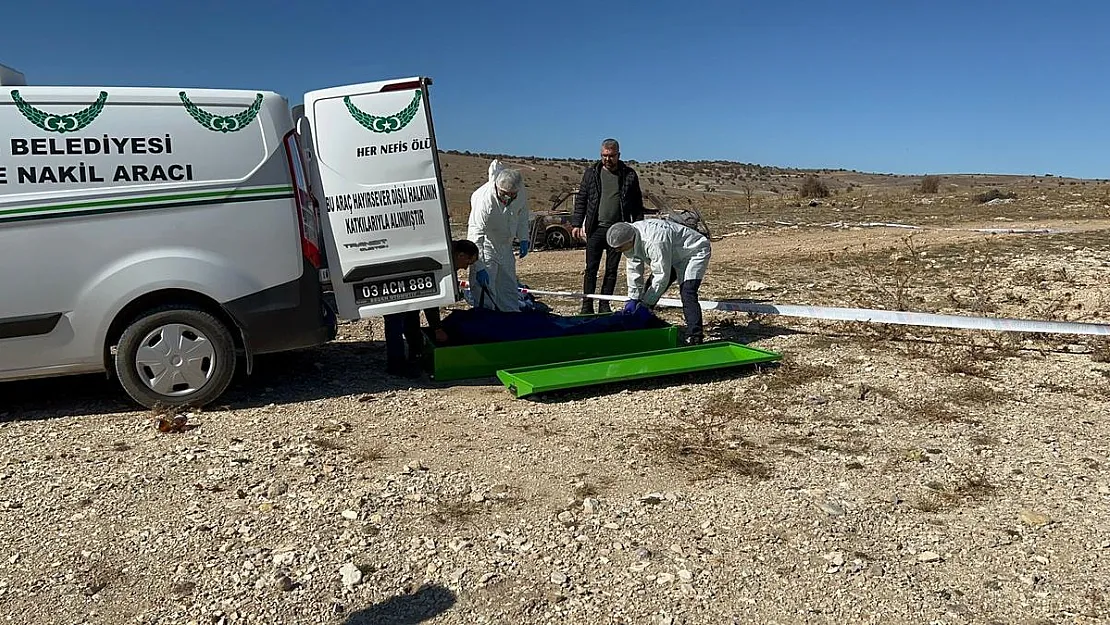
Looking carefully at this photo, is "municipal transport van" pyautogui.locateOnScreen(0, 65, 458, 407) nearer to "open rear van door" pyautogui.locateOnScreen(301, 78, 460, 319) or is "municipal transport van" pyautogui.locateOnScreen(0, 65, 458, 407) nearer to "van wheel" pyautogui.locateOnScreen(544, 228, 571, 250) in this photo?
"open rear van door" pyautogui.locateOnScreen(301, 78, 460, 319)

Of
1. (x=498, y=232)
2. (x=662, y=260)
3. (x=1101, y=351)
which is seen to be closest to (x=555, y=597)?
(x=662, y=260)

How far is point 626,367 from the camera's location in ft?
22.1

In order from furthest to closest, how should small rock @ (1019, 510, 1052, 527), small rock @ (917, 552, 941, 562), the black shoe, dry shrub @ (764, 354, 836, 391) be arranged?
the black shoe → dry shrub @ (764, 354, 836, 391) → small rock @ (1019, 510, 1052, 527) → small rock @ (917, 552, 941, 562)

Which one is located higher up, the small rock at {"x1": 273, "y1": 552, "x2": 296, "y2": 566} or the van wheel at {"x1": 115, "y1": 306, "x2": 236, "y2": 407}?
the van wheel at {"x1": 115, "y1": 306, "x2": 236, "y2": 407}

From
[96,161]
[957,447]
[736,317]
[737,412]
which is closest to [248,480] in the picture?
[96,161]

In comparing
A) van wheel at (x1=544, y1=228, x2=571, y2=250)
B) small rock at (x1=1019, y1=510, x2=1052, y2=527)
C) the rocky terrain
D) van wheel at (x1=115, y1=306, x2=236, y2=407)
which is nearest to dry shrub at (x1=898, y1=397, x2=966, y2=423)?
the rocky terrain

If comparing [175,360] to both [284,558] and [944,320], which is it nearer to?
[284,558]

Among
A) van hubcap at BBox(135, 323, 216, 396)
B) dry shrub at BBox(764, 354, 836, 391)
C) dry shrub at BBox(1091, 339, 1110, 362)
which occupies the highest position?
van hubcap at BBox(135, 323, 216, 396)

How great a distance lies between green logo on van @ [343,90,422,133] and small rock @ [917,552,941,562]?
4.34 meters

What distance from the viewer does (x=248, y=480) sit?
4770mm

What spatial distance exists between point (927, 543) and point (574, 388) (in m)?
3.03

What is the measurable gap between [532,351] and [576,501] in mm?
2774

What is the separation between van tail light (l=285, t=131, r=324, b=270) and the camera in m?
5.97

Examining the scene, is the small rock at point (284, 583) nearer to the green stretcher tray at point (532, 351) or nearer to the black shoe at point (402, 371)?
the green stretcher tray at point (532, 351)
